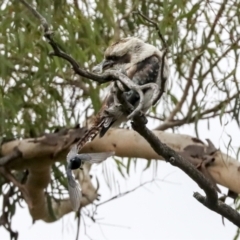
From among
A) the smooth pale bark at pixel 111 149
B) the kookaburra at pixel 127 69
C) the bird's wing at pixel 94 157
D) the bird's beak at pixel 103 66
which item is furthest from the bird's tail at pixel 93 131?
the smooth pale bark at pixel 111 149

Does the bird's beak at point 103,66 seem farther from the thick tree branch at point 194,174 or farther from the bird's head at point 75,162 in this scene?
the bird's head at point 75,162

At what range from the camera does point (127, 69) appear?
2.15 metres

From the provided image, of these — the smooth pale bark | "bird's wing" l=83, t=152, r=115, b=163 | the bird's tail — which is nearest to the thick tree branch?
"bird's wing" l=83, t=152, r=115, b=163

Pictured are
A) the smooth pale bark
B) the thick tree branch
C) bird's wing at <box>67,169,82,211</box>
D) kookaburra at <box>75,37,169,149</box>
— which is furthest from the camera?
the smooth pale bark

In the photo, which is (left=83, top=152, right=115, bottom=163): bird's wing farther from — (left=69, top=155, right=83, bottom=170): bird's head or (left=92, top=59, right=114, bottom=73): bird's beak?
(left=92, top=59, right=114, bottom=73): bird's beak

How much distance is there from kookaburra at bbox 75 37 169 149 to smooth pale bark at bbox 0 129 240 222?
512 mm

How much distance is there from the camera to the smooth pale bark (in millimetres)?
2625

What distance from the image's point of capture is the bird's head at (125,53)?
2.16 m

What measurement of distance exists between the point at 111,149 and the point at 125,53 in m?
0.69

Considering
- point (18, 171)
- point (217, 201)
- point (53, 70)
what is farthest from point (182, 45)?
point (217, 201)

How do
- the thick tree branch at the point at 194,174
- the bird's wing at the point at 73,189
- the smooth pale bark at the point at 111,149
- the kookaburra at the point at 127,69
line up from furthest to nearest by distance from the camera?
1. the smooth pale bark at the point at 111,149
2. the kookaburra at the point at 127,69
3. the thick tree branch at the point at 194,174
4. the bird's wing at the point at 73,189

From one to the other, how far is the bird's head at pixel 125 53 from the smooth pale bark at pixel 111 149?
52 centimetres

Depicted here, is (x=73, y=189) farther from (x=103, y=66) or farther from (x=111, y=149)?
(x=111, y=149)

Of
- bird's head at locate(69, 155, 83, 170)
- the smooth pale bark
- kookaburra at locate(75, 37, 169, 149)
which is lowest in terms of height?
the smooth pale bark
